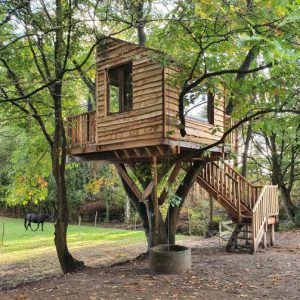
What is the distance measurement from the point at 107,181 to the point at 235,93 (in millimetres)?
15487

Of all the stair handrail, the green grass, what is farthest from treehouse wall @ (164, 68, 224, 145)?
the green grass

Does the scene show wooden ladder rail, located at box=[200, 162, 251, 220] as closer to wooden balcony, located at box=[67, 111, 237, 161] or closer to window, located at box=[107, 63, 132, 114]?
wooden balcony, located at box=[67, 111, 237, 161]

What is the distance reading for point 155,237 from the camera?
10.1m

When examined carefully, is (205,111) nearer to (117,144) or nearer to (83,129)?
(117,144)

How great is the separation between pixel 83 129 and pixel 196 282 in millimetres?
6013

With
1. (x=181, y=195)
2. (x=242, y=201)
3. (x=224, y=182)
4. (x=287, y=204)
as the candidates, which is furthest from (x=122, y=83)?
(x=287, y=204)

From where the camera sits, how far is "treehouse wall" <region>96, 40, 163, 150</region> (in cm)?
883

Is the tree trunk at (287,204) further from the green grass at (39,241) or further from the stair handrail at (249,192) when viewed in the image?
the green grass at (39,241)

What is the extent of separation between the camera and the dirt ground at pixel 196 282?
600 centimetres

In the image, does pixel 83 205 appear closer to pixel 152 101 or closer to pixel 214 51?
pixel 152 101

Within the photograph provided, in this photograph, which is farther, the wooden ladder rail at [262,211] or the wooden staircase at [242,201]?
the wooden staircase at [242,201]

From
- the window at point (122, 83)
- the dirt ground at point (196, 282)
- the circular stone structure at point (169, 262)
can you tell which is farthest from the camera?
the window at point (122, 83)

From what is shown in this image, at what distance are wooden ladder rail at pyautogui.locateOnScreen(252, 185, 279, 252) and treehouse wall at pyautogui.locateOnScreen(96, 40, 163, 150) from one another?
162 inches

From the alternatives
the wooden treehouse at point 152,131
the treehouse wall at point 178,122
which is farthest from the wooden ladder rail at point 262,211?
the treehouse wall at point 178,122
